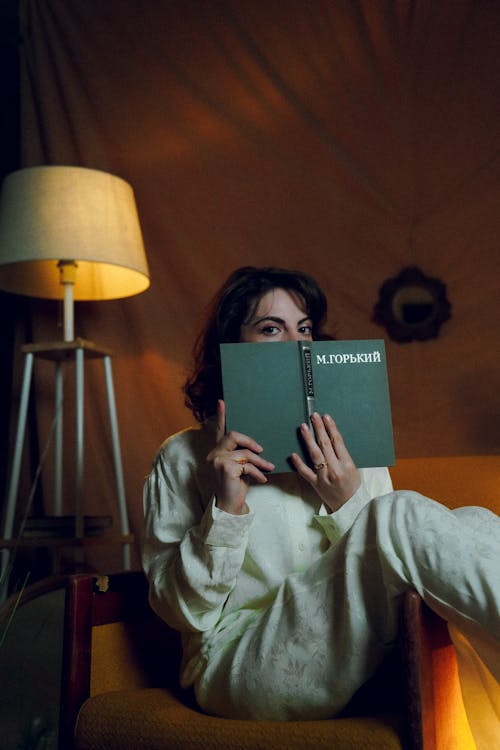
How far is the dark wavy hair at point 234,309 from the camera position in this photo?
139cm

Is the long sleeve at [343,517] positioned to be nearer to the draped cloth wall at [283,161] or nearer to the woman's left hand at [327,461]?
the woman's left hand at [327,461]

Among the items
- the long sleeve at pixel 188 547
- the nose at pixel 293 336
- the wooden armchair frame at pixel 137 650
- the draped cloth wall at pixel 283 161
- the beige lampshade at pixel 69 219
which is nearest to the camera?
the wooden armchair frame at pixel 137 650

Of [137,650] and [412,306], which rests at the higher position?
[412,306]

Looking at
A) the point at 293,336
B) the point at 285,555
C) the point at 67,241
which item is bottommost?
the point at 285,555

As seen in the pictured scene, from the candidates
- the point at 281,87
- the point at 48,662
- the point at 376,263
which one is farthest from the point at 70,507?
the point at 281,87

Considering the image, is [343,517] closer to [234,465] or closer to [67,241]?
[234,465]

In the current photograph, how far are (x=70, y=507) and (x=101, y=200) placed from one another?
3.06 ft

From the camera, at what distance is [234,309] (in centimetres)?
139

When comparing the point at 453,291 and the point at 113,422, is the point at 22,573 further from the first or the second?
the point at 453,291

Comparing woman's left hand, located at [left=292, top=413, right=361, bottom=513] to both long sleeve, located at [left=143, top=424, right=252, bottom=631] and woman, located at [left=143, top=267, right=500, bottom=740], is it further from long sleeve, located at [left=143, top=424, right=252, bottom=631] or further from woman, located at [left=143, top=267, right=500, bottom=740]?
long sleeve, located at [left=143, top=424, right=252, bottom=631]

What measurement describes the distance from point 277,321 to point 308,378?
0.19 metres

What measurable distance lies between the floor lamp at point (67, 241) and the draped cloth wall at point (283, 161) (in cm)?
22

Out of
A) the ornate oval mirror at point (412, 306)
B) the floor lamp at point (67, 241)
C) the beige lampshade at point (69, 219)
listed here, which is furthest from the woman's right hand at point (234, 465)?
the ornate oval mirror at point (412, 306)

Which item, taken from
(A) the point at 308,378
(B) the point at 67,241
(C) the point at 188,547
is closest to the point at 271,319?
(A) the point at 308,378
